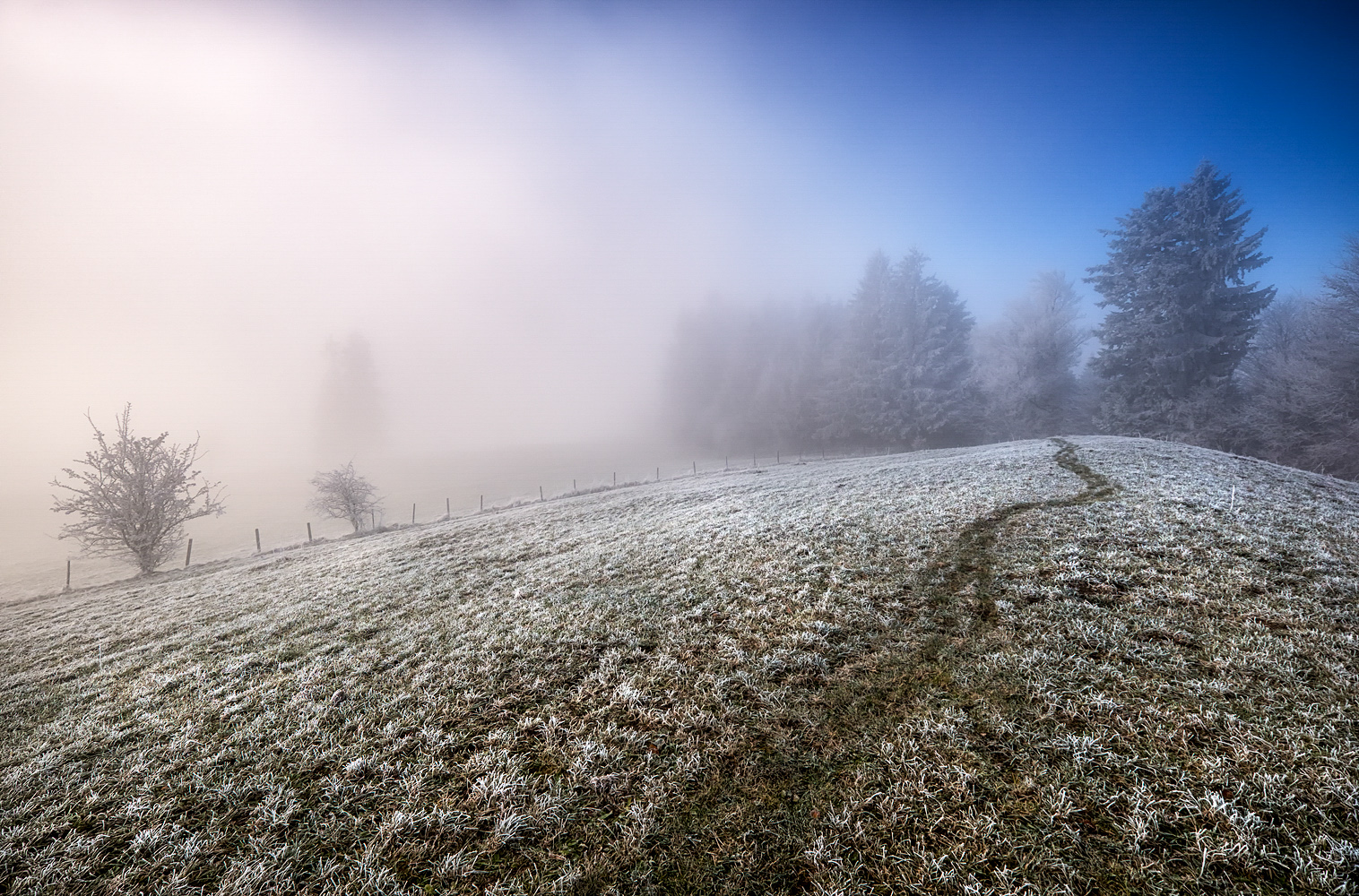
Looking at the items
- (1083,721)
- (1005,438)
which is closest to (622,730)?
(1083,721)

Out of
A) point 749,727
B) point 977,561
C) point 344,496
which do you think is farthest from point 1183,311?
point 344,496

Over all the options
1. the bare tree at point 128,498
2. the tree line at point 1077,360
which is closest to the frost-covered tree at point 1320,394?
the tree line at point 1077,360

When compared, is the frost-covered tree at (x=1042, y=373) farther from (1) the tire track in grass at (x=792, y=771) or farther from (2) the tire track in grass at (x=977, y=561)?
(1) the tire track in grass at (x=792, y=771)

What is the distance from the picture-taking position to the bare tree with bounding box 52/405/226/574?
23.9 m

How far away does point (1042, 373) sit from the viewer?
48.3 meters

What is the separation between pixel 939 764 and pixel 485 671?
721 cm

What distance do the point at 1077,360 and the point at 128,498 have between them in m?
80.5

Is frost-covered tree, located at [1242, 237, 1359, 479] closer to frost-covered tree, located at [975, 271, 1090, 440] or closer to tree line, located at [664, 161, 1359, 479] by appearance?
tree line, located at [664, 161, 1359, 479]

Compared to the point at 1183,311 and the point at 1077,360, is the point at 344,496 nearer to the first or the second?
the point at 1183,311

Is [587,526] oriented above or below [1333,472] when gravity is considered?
above

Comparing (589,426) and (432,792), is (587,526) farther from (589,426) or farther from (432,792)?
(589,426)

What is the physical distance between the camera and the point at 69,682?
9.25 m

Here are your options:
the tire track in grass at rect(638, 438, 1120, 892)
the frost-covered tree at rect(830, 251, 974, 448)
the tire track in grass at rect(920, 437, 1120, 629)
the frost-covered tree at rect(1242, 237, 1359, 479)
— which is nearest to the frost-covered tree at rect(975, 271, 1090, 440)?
the frost-covered tree at rect(830, 251, 974, 448)

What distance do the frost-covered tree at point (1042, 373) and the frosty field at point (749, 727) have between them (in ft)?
140
